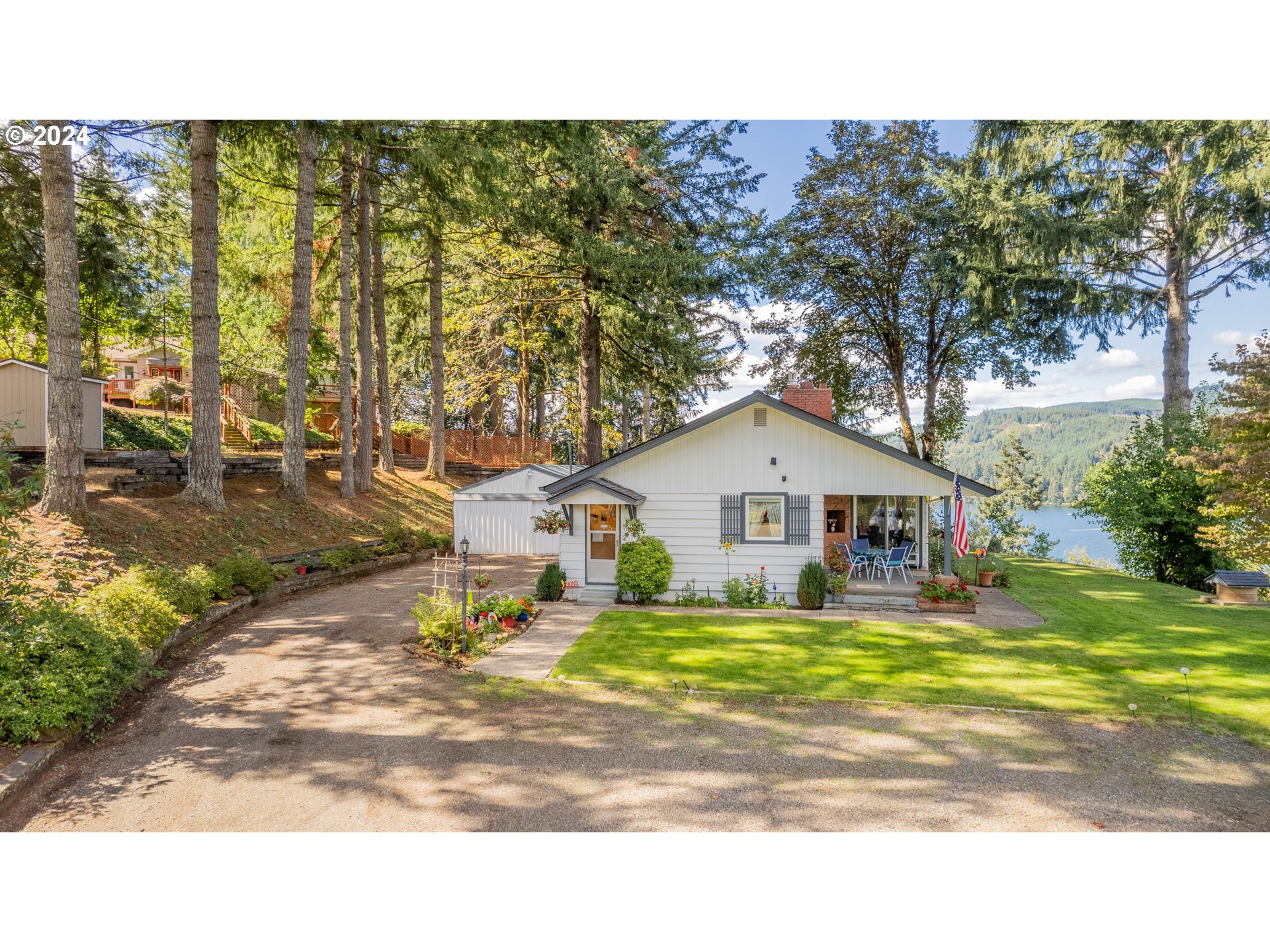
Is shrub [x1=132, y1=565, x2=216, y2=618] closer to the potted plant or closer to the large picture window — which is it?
the large picture window

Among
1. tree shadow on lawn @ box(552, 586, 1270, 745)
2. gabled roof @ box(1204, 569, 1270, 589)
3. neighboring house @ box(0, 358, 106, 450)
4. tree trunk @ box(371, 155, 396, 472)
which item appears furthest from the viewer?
tree trunk @ box(371, 155, 396, 472)

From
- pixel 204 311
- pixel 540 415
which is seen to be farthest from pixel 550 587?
pixel 540 415

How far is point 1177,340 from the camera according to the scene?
43.7 feet

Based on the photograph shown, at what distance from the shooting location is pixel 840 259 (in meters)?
16.8

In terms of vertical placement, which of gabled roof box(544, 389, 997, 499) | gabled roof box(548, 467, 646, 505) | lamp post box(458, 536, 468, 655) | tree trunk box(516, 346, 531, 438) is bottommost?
lamp post box(458, 536, 468, 655)

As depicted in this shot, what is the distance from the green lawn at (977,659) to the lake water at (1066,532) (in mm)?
54246

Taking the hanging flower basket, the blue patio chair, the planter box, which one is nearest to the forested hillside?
the blue patio chair

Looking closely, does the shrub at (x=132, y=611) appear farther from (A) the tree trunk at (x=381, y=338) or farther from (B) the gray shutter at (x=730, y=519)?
(A) the tree trunk at (x=381, y=338)

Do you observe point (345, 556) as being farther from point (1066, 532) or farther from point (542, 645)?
point (1066, 532)

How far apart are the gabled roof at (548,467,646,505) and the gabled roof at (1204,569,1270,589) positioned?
11154 mm

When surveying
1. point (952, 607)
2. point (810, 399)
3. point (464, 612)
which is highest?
point (810, 399)

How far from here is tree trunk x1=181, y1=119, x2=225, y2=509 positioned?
10.3 meters

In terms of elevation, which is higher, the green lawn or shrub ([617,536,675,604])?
shrub ([617,536,675,604])

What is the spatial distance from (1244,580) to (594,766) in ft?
44.0
